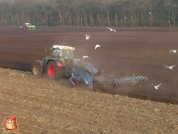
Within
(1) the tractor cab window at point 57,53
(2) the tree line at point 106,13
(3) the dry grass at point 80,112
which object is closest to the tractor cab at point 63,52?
(1) the tractor cab window at point 57,53

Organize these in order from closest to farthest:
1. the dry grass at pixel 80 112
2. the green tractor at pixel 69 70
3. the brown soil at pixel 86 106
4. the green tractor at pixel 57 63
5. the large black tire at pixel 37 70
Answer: the dry grass at pixel 80 112 → the brown soil at pixel 86 106 → the green tractor at pixel 69 70 → the green tractor at pixel 57 63 → the large black tire at pixel 37 70

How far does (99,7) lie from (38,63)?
68608 millimetres

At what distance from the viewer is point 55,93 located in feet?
38.3

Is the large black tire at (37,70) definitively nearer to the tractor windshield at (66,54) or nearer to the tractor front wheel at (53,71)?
the tractor front wheel at (53,71)

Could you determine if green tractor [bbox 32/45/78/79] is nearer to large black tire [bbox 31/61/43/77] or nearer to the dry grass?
large black tire [bbox 31/61/43/77]

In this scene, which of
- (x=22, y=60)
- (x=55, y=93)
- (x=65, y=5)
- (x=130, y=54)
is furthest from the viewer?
(x=65, y=5)

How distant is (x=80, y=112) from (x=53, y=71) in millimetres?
5710

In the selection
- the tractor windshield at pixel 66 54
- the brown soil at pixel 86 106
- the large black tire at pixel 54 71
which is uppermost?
the tractor windshield at pixel 66 54

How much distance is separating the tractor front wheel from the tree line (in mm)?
53348

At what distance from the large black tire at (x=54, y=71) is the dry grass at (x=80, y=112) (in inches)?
58.4

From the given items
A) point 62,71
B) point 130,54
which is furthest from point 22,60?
point 62,71

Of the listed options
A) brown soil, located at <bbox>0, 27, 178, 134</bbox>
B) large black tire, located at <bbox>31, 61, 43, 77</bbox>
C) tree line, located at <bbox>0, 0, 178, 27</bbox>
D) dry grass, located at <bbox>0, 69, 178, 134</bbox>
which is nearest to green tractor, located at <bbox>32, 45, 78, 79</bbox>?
large black tire, located at <bbox>31, 61, 43, 77</bbox>

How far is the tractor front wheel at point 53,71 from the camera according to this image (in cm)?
1405

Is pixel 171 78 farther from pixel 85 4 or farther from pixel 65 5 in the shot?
pixel 65 5
